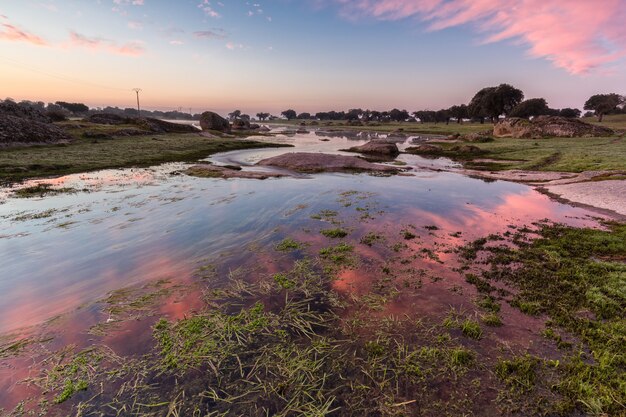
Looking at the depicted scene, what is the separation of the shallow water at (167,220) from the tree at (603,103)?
13914 cm

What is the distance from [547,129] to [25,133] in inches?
3549

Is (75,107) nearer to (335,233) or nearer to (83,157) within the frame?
(83,157)

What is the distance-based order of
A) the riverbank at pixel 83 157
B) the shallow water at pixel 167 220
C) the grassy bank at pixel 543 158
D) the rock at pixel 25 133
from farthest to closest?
the rock at pixel 25 133 < the grassy bank at pixel 543 158 < the riverbank at pixel 83 157 < the shallow water at pixel 167 220

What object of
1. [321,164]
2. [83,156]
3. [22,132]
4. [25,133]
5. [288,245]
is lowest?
[288,245]

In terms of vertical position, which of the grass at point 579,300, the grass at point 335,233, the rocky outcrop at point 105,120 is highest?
the rocky outcrop at point 105,120

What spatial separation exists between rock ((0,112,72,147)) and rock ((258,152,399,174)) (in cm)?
2968

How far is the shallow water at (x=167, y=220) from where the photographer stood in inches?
346

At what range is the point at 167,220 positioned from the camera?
1409cm

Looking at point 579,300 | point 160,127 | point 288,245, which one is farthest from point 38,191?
point 160,127

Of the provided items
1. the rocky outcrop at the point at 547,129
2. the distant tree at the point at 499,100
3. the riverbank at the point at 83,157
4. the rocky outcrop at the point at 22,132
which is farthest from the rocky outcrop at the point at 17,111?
the distant tree at the point at 499,100

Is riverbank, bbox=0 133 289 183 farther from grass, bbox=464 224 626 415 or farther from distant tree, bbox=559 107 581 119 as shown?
distant tree, bbox=559 107 581 119

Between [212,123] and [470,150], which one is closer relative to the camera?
[470,150]

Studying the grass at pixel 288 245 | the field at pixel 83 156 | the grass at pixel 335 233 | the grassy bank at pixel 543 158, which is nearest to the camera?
the grass at pixel 288 245

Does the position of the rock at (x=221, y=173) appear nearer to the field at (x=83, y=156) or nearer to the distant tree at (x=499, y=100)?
the field at (x=83, y=156)
